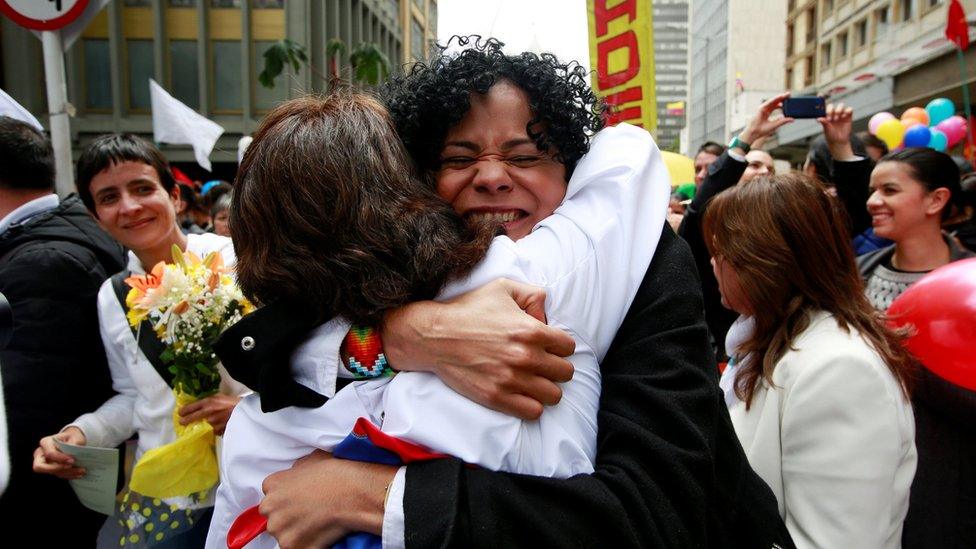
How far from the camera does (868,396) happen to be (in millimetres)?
1711

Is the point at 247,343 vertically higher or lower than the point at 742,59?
lower

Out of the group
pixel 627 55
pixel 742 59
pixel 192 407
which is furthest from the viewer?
pixel 742 59

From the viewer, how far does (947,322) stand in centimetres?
214

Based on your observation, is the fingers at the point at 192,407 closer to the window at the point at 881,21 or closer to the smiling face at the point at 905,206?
the smiling face at the point at 905,206

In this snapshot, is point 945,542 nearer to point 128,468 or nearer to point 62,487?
point 62,487

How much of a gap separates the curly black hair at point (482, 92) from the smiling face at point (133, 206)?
64.6 inches

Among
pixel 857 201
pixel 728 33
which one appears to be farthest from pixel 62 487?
pixel 728 33

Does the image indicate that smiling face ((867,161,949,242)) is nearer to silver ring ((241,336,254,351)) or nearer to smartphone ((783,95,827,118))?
smartphone ((783,95,827,118))

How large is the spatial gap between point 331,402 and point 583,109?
0.91 metres

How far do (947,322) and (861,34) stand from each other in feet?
123

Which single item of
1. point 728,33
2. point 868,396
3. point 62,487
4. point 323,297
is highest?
point 728,33

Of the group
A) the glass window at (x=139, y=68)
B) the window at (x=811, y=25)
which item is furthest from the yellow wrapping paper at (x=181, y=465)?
the window at (x=811, y=25)

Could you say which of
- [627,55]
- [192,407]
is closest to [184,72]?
[627,55]

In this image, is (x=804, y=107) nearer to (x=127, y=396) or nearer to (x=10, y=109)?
(x=127, y=396)
